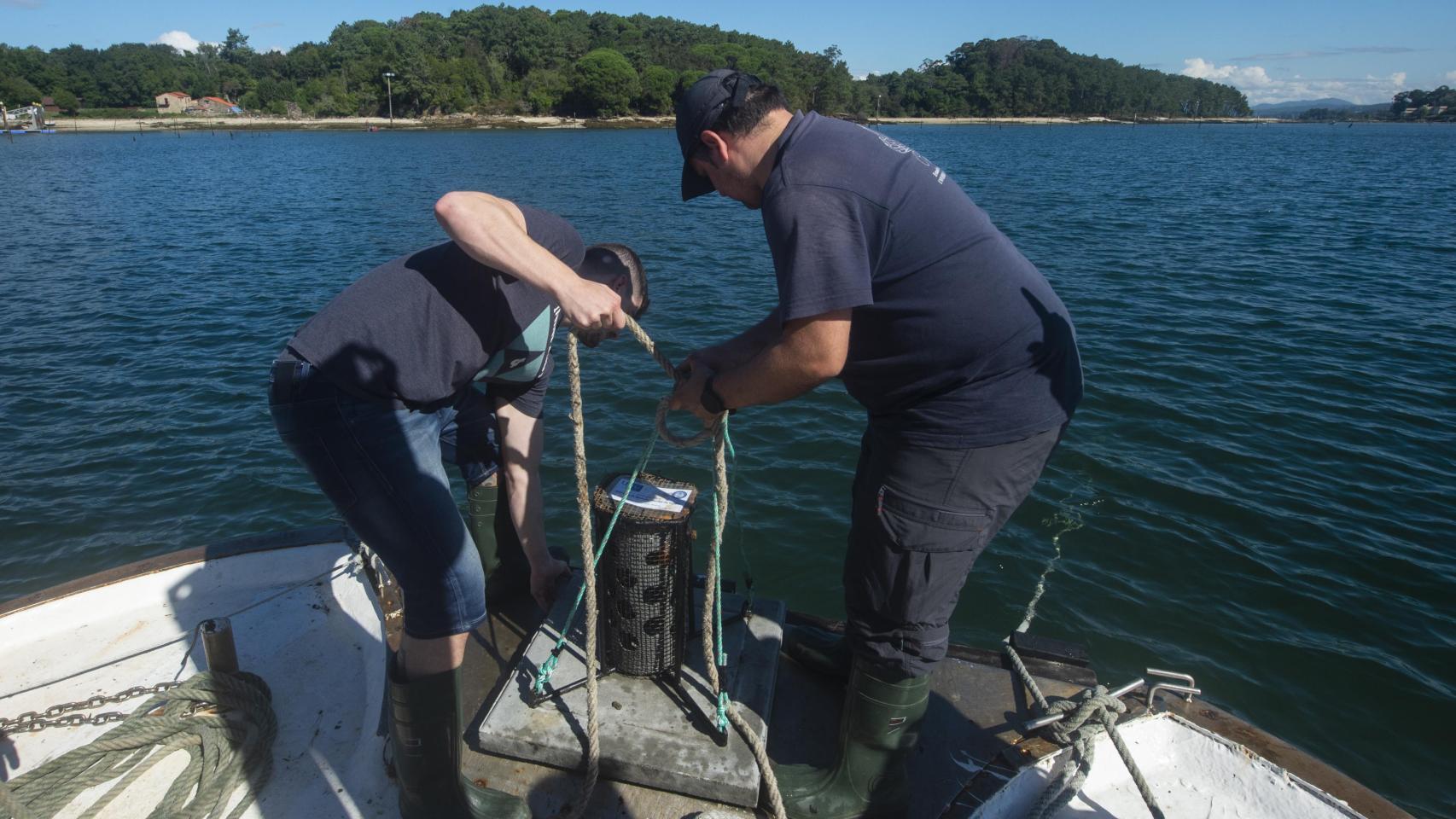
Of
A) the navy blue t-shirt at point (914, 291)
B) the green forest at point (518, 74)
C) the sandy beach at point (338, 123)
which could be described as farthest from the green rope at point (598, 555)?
the sandy beach at point (338, 123)

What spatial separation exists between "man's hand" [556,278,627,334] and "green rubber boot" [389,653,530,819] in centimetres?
122

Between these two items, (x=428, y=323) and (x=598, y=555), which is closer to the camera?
(x=428, y=323)

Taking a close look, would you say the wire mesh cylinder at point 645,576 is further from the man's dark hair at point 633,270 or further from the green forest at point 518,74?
the green forest at point 518,74

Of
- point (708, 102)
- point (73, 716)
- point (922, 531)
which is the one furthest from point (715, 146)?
point (73, 716)

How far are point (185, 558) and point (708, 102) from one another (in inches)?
146

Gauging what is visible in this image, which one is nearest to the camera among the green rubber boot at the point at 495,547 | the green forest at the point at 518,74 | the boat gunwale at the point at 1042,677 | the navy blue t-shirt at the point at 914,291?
the navy blue t-shirt at the point at 914,291

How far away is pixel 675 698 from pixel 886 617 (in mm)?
1003

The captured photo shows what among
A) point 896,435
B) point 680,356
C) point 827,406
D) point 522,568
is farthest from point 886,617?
point 680,356

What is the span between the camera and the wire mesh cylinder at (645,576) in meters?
2.97

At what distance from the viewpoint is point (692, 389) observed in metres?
2.80

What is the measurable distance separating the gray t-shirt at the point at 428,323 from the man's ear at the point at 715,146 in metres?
0.59

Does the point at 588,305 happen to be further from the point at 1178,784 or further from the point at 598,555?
the point at 1178,784

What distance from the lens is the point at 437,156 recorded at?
53594 millimetres


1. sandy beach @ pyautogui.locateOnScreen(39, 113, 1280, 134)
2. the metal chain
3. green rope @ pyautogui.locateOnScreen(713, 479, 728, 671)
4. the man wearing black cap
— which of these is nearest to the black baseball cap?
the man wearing black cap
